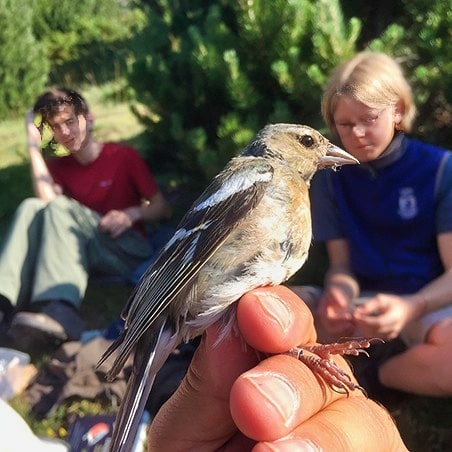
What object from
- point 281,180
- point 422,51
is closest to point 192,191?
point 422,51

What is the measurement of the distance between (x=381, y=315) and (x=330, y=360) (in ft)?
2.59

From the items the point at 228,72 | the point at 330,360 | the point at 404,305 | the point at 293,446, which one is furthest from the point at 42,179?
the point at 293,446

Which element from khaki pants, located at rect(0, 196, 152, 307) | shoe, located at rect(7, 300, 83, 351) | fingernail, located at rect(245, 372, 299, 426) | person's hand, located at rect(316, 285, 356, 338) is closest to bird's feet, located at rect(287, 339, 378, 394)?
fingernail, located at rect(245, 372, 299, 426)

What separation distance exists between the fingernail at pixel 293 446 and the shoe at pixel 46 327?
2226 mm

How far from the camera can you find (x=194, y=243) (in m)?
1.56

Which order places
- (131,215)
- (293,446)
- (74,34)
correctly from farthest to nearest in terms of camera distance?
(131,215), (74,34), (293,446)

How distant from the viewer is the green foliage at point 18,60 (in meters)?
2.16

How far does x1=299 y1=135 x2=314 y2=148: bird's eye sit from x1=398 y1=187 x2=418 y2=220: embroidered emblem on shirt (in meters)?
0.61

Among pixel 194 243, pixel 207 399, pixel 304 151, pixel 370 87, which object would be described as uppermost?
pixel 370 87

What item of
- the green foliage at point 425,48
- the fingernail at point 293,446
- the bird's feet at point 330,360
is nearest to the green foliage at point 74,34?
the green foliage at point 425,48

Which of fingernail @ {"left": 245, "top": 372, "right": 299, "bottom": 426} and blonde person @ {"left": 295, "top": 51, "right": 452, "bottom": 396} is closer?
fingernail @ {"left": 245, "top": 372, "right": 299, "bottom": 426}

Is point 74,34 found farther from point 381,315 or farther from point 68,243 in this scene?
point 381,315

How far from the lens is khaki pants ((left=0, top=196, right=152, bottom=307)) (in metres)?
3.41

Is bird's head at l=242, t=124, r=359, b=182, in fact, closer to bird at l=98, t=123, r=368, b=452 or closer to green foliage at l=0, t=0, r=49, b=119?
bird at l=98, t=123, r=368, b=452
